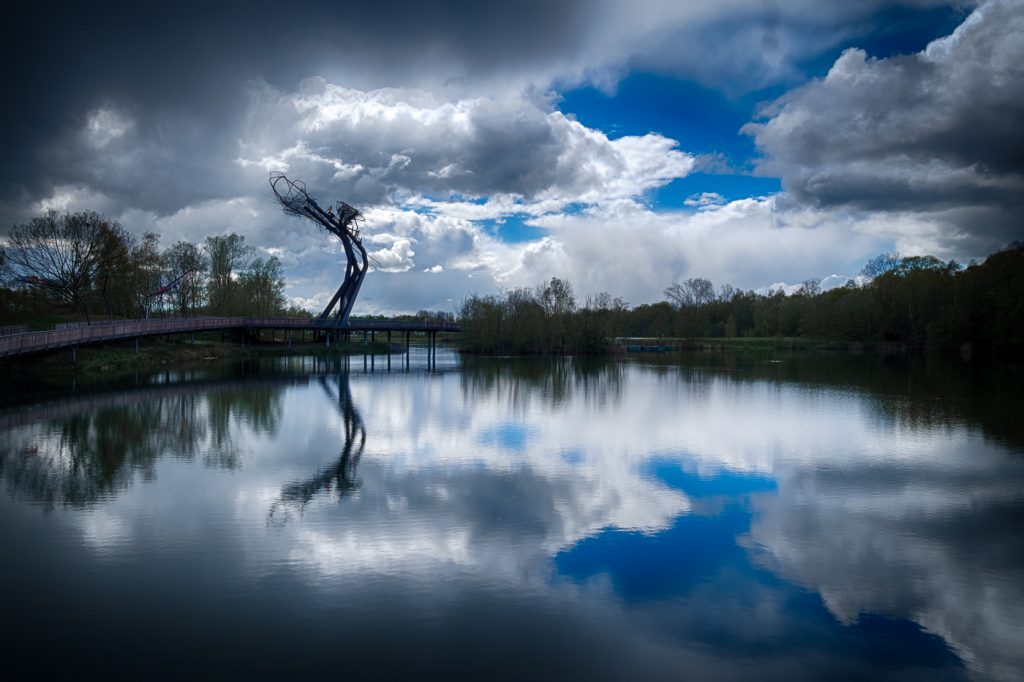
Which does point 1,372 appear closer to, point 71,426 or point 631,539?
point 71,426

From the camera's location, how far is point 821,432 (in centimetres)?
1842

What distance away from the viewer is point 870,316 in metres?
85.3

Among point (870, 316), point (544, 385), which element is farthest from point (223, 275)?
point (870, 316)

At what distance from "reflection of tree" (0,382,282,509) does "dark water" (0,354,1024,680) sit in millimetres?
117

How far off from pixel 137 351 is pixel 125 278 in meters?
8.97

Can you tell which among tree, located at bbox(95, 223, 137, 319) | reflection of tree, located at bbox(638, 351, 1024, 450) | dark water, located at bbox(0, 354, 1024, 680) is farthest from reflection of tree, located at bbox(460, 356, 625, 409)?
tree, located at bbox(95, 223, 137, 319)

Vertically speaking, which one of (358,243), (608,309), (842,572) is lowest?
(842,572)

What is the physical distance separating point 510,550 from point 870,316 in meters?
91.3

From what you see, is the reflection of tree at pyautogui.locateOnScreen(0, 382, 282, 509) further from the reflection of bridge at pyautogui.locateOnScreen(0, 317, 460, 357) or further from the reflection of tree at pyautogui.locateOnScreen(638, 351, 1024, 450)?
the reflection of tree at pyautogui.locateOnScreen(638, 351, 1024, 450)

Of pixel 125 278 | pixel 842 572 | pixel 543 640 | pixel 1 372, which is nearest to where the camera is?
pixel 543 640

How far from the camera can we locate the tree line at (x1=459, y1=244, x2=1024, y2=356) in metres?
58.8

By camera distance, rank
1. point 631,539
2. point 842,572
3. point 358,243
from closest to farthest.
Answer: point 842,572 → point 631,539 → point 358,243

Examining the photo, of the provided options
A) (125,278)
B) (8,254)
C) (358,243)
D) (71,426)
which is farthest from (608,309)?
(71,426)

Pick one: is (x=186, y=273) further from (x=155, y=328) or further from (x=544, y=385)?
(x=544, y=385)
